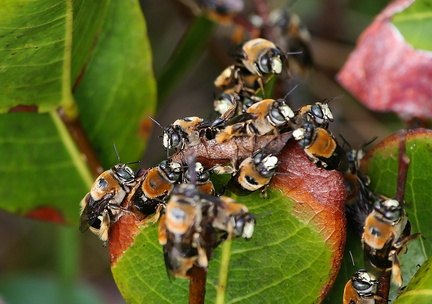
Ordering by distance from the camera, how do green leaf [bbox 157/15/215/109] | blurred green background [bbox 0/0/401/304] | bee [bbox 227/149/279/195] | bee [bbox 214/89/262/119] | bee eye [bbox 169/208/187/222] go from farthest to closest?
1. blurred green background [bbox 0/0/401/304]
2. green leaf [bbox 157/15/215/109]
3. bee [bbox 214/89/262/119]
4. bee [bbox 227/149/279/195]
5. bee eye [bbox 169/208/187/222]

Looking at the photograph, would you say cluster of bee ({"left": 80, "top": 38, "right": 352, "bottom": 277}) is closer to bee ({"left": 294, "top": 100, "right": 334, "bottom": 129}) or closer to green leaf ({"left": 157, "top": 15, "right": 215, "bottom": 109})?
bee ({"left": 294, "top": 100, "right": 334, "bottom": 129})

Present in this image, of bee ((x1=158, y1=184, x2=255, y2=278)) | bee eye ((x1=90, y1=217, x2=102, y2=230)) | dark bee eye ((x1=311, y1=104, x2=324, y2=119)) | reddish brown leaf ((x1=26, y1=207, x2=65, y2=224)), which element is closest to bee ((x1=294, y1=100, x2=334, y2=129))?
dark bee eye ((x1=311, y1=104, x2=324, y2=119))

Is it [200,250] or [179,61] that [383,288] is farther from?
[179,61]

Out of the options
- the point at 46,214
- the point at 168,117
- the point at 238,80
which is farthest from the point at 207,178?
the point at 168,117

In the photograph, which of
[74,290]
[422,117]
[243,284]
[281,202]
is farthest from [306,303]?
[74,290]

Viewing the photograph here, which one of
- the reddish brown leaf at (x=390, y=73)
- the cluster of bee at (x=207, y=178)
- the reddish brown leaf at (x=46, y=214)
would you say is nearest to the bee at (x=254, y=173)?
the cluster of bee at (x=207, y=178)

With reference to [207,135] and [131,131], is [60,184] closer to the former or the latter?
[131,131]
